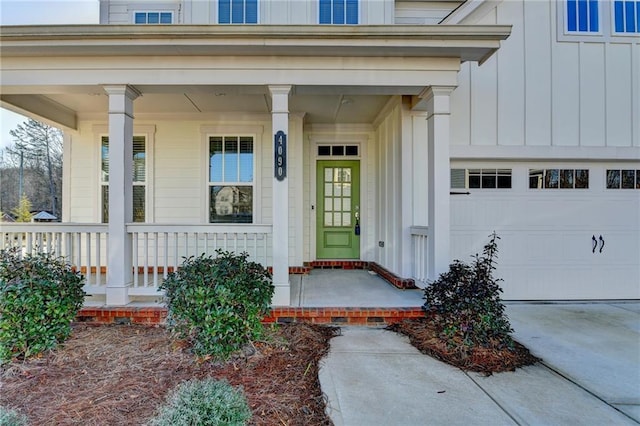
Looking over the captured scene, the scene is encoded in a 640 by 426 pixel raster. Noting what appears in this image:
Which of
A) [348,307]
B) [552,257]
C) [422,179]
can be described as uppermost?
[422,179]

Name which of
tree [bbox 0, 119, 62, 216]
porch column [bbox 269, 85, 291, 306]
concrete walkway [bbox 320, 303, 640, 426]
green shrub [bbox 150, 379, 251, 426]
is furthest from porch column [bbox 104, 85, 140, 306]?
tree [bbox 0, 119, 62, 216]

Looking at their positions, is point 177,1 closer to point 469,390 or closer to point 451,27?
point 451,27

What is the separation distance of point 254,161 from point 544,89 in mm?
4657

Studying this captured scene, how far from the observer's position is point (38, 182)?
18203 millimetres

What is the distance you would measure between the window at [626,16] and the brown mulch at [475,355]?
5.03 m

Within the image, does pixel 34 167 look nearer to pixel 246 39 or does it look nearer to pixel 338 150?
pixel 338 150

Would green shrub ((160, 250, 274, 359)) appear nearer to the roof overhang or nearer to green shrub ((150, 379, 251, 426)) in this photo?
green shrub ((150, 379, 251, 426))

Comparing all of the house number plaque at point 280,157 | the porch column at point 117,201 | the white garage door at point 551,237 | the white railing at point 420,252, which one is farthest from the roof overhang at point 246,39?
the white railing at point 420,252

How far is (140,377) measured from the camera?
2.61 m

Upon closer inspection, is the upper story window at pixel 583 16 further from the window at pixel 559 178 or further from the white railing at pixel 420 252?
the white railing at pixel 420 252

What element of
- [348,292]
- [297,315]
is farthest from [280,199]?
[348,292]

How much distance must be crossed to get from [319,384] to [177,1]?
6.14 m

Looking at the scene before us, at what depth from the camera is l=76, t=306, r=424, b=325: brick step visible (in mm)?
3783

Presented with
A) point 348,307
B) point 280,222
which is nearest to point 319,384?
point 348,307
